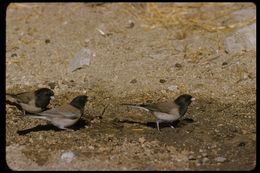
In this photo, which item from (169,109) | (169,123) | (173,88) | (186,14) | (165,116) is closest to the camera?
(165,116)

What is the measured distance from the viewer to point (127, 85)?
8.91m

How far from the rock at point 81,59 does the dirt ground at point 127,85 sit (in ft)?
0.26

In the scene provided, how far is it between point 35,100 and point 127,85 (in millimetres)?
1356

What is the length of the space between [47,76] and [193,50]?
2.17 m

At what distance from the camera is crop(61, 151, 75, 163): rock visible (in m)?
6.77

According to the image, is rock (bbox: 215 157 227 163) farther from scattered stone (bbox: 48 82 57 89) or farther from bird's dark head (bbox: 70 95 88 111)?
scattered stone (bbox: 48 82 57 89)

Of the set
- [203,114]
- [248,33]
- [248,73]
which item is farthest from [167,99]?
[248,33]

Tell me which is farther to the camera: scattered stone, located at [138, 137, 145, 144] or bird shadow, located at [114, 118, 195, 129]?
bird shadow, located at [114, 118, 195, 129]

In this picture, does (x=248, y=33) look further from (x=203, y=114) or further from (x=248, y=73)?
(x=203, y=114)

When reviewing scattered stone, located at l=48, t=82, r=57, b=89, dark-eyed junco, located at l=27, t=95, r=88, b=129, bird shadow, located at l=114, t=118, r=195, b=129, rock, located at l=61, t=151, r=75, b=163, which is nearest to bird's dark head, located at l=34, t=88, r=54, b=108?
dark-eyed junco, located at l=27, t=95, r=88, b=129

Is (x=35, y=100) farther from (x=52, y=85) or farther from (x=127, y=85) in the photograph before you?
(x=127, y=85)

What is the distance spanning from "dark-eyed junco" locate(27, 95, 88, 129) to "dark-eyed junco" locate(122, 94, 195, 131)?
666 mm

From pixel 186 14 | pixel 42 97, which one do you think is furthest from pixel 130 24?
pixel 42 97

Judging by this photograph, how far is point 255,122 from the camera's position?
7758 mm
